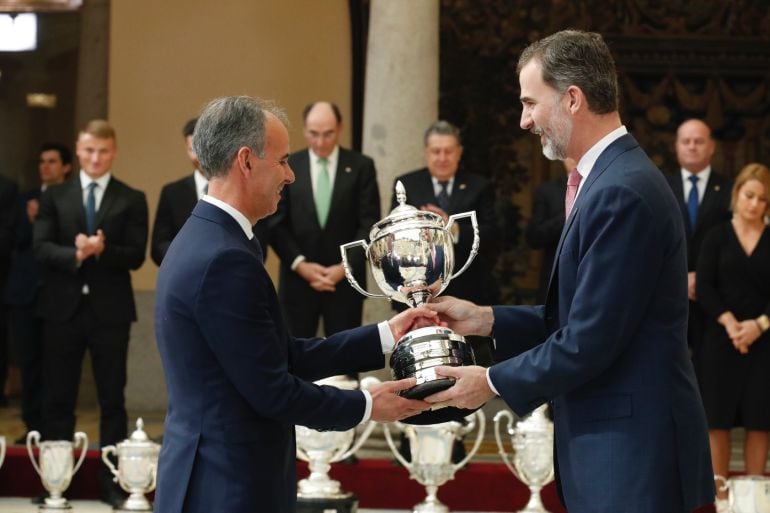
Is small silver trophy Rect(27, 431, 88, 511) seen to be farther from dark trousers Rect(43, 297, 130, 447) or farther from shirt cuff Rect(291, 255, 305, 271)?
shirt cuff Rect(291, 255, 305, 271)

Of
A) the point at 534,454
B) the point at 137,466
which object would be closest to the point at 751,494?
the point at 534,454

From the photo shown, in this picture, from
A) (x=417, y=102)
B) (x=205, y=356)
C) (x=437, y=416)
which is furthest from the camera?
(x=417, y=102)

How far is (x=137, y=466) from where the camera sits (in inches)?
288

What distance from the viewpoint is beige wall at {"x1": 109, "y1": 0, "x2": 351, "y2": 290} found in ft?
36.9

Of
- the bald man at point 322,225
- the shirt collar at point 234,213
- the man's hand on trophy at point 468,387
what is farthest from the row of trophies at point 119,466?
the shirt collar at point 234,213

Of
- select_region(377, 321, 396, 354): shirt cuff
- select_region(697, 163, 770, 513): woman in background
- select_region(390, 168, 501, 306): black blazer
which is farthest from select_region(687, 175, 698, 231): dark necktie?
select_region(377, 321, 396, 354): shirt cuff

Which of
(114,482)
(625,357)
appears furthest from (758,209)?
(625,357)

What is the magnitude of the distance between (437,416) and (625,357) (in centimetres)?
79

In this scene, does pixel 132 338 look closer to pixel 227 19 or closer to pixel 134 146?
pixel 134 146

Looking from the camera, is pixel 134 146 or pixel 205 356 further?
pixel 134 146

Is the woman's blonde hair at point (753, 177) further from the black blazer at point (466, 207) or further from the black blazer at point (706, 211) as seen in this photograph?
the black blazer at point (466, 207)

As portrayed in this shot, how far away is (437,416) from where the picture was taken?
4.53 metres

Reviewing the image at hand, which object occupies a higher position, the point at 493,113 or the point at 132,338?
the point at 493,113

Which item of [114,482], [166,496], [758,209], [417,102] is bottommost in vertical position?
[114,482]
